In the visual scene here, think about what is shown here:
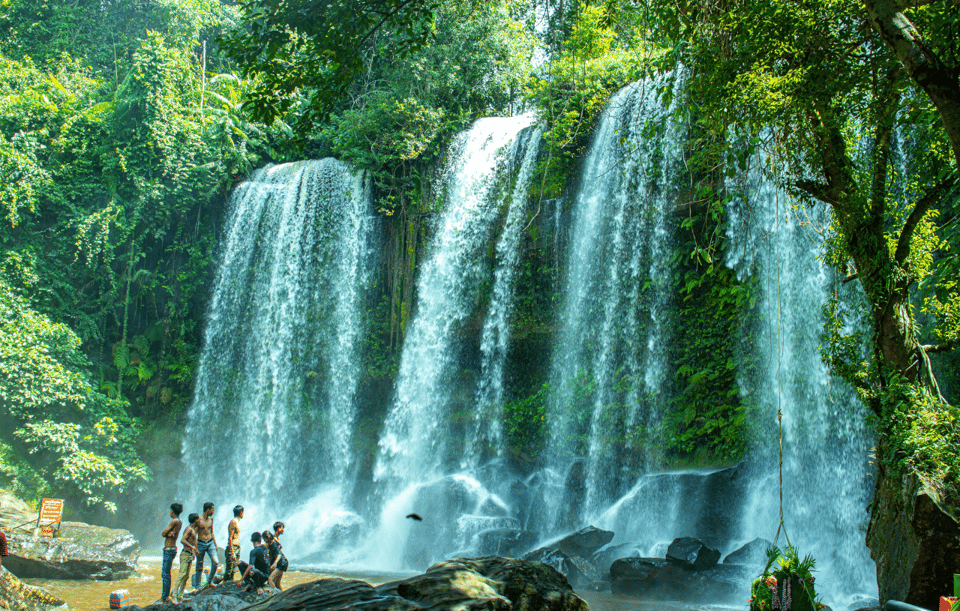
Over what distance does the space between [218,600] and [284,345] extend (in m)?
9.13

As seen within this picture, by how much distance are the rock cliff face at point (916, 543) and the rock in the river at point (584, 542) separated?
5283 millimetres

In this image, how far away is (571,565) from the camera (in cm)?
925

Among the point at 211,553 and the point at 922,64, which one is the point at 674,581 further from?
the point at 922,64

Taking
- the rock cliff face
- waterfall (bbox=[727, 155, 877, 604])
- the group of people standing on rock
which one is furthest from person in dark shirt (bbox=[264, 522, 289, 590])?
waterfall (bbox=[727, 155, 877, 604])

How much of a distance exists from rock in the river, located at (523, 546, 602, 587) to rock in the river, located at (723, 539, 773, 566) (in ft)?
6.20

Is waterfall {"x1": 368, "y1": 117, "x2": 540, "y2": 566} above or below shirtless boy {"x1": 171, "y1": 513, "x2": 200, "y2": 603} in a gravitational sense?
above

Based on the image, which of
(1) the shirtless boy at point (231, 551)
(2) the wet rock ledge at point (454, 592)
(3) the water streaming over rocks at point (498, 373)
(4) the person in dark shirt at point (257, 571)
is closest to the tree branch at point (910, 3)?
(2) the wet rock ledge at point (454, 592)

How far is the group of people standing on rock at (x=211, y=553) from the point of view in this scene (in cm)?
668

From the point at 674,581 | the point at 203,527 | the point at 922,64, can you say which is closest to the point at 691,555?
the point at 674,581

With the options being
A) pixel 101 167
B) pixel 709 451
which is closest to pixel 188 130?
pixel 101 167

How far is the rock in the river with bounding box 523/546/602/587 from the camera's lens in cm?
909

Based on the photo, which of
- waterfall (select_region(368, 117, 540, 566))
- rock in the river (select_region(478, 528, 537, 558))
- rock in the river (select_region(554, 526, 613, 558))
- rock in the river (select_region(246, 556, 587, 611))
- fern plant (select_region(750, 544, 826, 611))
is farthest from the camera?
waterfall (select_region(368, 117, 540, 566))

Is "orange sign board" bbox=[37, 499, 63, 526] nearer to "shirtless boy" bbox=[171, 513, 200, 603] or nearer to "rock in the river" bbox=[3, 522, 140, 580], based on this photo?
"rock in the river" bbox=[3, 522, 140, 580]

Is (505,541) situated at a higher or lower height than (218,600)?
lower
